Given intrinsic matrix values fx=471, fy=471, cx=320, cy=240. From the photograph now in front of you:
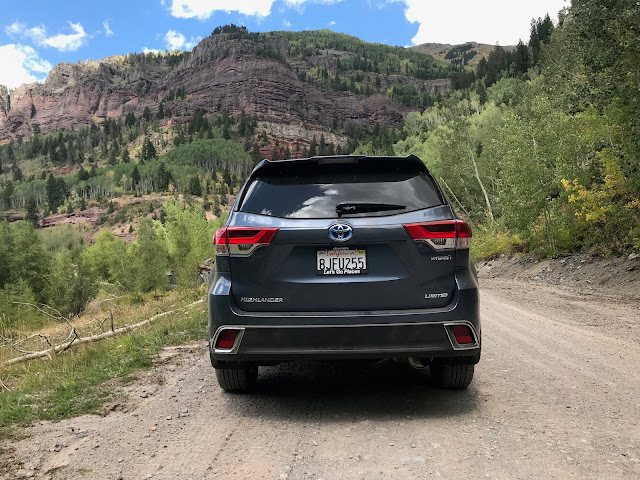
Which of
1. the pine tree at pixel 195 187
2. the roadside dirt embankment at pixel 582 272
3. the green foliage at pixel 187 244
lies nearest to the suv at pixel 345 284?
the roadside dirt embankment at pixel 582 272

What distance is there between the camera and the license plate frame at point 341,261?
3.57 m

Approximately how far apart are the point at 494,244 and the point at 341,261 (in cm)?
2662

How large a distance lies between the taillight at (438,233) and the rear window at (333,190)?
0.19 meters

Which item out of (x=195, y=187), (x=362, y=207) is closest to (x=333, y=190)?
(x=362, y=207)

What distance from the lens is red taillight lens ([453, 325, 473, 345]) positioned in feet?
11.9

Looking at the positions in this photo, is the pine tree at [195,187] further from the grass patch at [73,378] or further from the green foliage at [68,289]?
the grass patch at [73,378]

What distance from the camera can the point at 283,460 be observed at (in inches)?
117

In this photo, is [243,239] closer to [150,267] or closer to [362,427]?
[362,427]

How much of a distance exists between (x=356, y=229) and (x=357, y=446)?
1.52 m

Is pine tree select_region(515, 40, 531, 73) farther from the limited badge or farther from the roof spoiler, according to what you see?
the limited badge

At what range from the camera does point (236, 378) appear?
4.34 meters

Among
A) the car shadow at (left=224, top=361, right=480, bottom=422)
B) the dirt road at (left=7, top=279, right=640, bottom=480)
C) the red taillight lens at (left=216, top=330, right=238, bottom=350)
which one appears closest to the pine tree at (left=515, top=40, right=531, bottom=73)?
the dirt road at (left=7, top=279, right=640, bottom=480)

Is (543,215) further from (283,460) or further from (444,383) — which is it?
(283,460)

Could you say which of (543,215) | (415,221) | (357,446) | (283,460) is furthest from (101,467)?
(543,215)
